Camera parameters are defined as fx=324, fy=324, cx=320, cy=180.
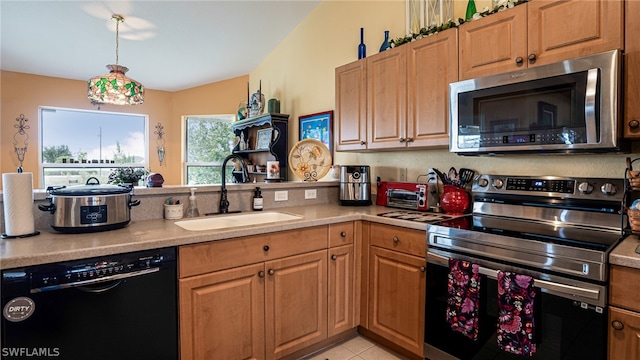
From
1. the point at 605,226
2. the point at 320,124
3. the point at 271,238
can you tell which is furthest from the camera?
the point at 320,124

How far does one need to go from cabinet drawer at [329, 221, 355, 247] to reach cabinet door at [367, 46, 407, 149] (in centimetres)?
68

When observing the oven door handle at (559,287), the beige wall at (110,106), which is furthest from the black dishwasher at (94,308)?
the beige wall at (110,106)

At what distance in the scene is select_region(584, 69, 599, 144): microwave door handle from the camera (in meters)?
1.40

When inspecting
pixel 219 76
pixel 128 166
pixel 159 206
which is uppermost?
pixel 219 76

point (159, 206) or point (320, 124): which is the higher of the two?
point (320, 124)

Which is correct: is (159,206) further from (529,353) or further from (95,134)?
(95,134)

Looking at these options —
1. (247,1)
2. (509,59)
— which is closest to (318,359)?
(509,59)

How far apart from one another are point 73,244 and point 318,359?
4.76 ft

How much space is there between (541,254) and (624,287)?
259mm

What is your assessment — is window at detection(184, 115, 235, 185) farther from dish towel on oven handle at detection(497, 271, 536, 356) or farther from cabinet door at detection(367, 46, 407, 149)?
dish towel on oven handle at detection(497, 271, 536, 356)

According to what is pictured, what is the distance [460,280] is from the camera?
157 centimetres

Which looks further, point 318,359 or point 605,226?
point 318,359

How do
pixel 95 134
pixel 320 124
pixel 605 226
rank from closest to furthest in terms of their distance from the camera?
pixel 605 226, pixel 320 124, pixel 95 134

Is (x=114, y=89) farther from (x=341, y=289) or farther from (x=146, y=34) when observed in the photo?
(x=341, y=289)
